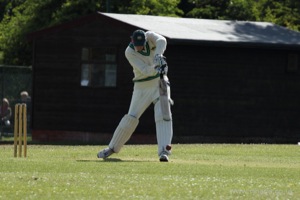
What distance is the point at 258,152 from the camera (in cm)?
2402

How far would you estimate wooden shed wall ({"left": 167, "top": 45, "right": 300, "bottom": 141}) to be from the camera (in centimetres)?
3170

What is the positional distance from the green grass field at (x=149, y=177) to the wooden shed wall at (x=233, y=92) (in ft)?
30.8

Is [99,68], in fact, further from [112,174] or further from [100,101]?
[112,174]

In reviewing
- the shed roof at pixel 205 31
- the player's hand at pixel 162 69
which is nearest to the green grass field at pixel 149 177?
the player's hand at pixel 162 69

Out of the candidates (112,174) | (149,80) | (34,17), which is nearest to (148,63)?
(149,80)

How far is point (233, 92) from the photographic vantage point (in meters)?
32.5

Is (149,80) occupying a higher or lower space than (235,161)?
higher

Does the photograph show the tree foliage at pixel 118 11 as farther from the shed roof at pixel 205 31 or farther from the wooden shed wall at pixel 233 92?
the wooden shed wall at pixel 233 92

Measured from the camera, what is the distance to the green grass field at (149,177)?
1363cm

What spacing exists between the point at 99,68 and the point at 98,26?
4.04 feet

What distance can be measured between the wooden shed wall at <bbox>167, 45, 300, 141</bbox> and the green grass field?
30.8 ft

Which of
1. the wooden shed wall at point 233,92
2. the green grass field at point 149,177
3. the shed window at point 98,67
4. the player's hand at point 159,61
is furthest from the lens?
the shed window at point 98,67

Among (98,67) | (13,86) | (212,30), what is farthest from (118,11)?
(98,67)

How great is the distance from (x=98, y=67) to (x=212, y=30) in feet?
11.7
